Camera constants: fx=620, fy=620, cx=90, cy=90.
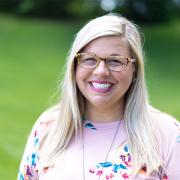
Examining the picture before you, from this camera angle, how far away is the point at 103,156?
3389mm

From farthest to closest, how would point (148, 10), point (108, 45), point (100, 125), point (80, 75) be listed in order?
point (148, 10) → point (100, 125) → point (80, 75) → point (108, 45)

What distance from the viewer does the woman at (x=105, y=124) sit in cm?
329

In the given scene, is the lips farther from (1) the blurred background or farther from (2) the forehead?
(1) the blurred background

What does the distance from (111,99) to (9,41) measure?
524 inches

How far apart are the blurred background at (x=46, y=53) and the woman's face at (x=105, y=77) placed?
9.47ft

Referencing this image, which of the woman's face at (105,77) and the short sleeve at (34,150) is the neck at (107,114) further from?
the short sleeve at (34,150)

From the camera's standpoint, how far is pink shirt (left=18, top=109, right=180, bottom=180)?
329 cm

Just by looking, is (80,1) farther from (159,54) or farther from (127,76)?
(127,76)

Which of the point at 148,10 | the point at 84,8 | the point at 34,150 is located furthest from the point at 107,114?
the point at 148,10

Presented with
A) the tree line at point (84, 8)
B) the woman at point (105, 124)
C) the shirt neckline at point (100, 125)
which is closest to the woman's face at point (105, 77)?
the woman at point (105, 124)

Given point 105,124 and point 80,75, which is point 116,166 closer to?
point 105,124

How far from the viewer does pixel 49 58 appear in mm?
15133

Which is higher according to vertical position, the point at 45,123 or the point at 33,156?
the point at 45,123

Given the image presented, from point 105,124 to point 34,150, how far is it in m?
0.44
